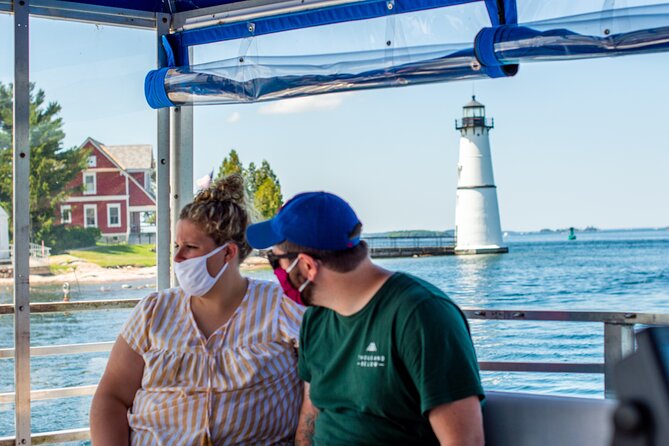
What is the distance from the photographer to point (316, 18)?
3.52 m

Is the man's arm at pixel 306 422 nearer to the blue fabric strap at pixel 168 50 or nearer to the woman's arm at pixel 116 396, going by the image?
the woman's arm at pixel 116 396

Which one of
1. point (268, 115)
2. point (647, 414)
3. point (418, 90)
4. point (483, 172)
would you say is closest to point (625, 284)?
point (483, 172)

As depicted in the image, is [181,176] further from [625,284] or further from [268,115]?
[625,284]

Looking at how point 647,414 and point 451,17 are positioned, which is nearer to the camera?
point 647,414

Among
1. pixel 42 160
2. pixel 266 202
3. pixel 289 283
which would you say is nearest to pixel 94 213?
pixel 42 160

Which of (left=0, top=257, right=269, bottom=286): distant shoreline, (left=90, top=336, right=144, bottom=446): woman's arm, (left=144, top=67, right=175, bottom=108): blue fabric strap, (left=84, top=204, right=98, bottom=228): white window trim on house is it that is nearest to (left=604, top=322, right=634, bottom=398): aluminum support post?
(left=90, top=336, right=144, bottom=446): woman's arm

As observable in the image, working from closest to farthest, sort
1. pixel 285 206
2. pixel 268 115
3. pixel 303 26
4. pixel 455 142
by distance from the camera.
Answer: pixel 285 206 → pixel 303 26 → pixel 268 115 → pixel 455 142

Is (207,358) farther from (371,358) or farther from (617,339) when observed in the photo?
(617,339)

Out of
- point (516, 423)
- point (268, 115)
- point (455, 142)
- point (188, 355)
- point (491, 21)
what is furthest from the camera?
point (455, 142)

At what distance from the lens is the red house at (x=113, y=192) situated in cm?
407

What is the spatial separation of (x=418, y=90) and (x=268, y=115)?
19.4 feet

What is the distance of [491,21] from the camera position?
10.1 ft

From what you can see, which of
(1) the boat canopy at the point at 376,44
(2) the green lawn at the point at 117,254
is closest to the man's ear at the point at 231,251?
(1) the boat canopy at the point at 376,44

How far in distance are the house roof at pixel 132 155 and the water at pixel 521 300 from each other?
674 mm
